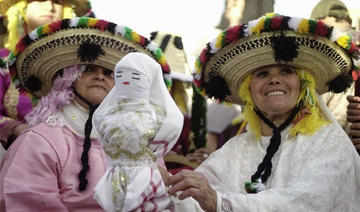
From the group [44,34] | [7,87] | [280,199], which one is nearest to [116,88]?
[280,199]

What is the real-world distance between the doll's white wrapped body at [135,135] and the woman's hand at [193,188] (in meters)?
0.09

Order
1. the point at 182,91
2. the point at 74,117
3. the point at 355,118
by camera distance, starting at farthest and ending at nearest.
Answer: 1. the point at 182,91
2. the point at 74,117
3. the point at 355,118

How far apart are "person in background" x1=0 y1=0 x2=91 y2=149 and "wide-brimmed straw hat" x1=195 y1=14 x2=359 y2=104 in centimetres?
157

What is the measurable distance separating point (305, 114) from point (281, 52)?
0.43 m

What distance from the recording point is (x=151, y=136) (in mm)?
2936

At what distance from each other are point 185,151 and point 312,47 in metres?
2.02

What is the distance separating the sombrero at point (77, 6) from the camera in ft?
18.5

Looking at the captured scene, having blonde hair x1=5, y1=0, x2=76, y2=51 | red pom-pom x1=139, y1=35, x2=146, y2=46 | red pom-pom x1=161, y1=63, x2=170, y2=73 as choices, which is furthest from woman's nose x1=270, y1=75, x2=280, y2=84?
blonde hair x1=5, y1=0, x2=76, y2=51

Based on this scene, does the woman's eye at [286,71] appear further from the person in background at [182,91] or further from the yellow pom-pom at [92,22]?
the person in background at [182,91]

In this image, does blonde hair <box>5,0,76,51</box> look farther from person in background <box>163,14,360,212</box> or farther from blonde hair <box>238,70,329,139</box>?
blonde hair <box>238,70,329,139</box>

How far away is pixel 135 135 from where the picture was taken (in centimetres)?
288

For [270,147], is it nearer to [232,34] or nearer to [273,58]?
[273,58]

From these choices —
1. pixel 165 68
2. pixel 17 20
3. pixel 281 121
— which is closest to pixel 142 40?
pixel 165 68

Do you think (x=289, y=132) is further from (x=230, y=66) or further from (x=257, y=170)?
(x=230, y=66)
